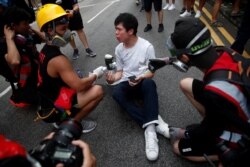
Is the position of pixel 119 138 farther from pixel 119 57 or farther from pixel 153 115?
pixel 119 57

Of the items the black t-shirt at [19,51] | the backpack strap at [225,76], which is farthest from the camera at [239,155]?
the black t-shirt at [19,51]

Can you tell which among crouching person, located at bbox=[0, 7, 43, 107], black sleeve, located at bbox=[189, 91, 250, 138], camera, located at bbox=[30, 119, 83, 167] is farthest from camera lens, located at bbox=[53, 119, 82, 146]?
crouching person, located at bbox=[0, 7, 43, 107]

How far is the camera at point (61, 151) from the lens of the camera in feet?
4.85

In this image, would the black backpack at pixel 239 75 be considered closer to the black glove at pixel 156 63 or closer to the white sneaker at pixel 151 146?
the black glove at pixel 156 63

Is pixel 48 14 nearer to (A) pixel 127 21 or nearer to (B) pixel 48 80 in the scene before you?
(B) pixel 48 80

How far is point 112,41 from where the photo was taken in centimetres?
654

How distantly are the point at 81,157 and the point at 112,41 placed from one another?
16.7 ft

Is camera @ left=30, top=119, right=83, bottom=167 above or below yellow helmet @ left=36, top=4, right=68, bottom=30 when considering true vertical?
below

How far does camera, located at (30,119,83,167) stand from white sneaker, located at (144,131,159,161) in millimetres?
1200

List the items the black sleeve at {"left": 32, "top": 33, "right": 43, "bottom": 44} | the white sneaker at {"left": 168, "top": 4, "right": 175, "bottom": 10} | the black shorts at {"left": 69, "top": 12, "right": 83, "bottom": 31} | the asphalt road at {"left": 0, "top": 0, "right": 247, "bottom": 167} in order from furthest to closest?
the white sneaker at {"left": 168, "top": 4, "right": 175, "bottom": 10} → the black shorts at {"left": 69, "top": 12, "right": 83, "bottom": 31} → the black sleeve at {"left": 32, "top": 33, "right": 43, "bottom": 44} → the asphalt road at {"left": 0, "top": 0, "right": 247, "bottom": 167}

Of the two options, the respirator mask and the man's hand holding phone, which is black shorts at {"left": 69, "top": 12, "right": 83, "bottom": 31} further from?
the man's hand holding phone

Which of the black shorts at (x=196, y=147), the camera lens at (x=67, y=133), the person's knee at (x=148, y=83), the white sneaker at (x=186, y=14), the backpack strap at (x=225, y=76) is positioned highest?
the backpack strap at (x=225, y=76)

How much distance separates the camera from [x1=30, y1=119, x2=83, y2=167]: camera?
1479 mm

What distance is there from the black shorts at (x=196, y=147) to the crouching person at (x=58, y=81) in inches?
49.0
